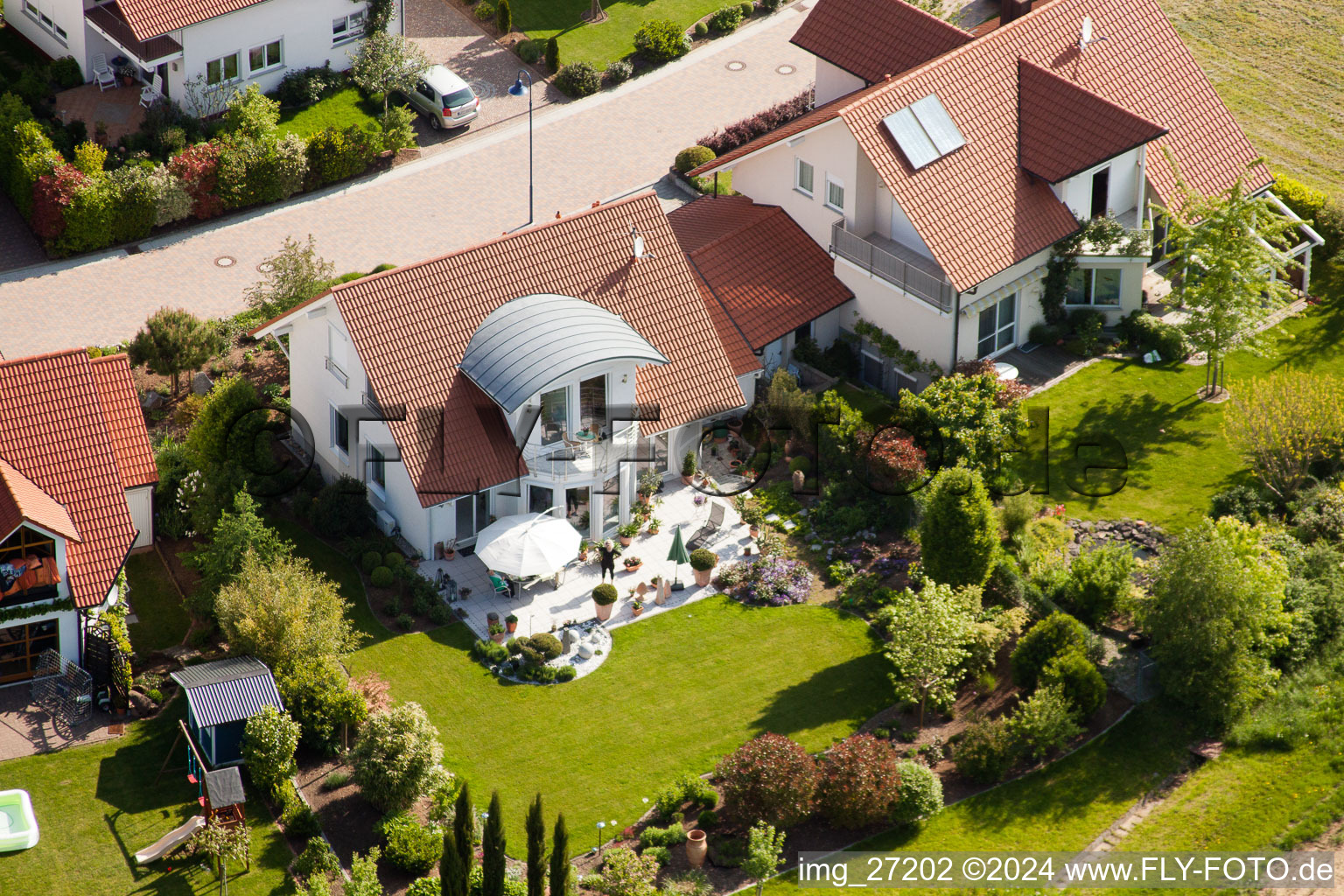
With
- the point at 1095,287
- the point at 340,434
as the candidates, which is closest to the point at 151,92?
the point at 340,434

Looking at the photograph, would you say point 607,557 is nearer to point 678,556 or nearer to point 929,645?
point 678,556

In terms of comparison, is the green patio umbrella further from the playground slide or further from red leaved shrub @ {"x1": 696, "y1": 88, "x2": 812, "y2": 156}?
A: red leaved shrub @ {"x1": 696, "y1": 88, "x2": 812, "y2": 156}

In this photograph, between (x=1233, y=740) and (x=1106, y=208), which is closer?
(x=1233, y=740)

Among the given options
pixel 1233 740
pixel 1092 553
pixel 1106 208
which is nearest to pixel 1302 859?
pixel 1233 740

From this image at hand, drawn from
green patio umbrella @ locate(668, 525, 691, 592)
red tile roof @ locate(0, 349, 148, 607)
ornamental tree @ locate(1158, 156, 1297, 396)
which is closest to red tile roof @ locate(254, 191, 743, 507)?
green patio umbrella @ locate(668, 525, 691, 592)

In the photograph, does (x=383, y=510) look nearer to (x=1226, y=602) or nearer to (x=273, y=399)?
(x=273, y=399)

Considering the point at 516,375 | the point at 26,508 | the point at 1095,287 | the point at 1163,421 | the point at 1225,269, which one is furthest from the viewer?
the point at 1095,287

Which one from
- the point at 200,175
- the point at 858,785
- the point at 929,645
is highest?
the point at 200,175
